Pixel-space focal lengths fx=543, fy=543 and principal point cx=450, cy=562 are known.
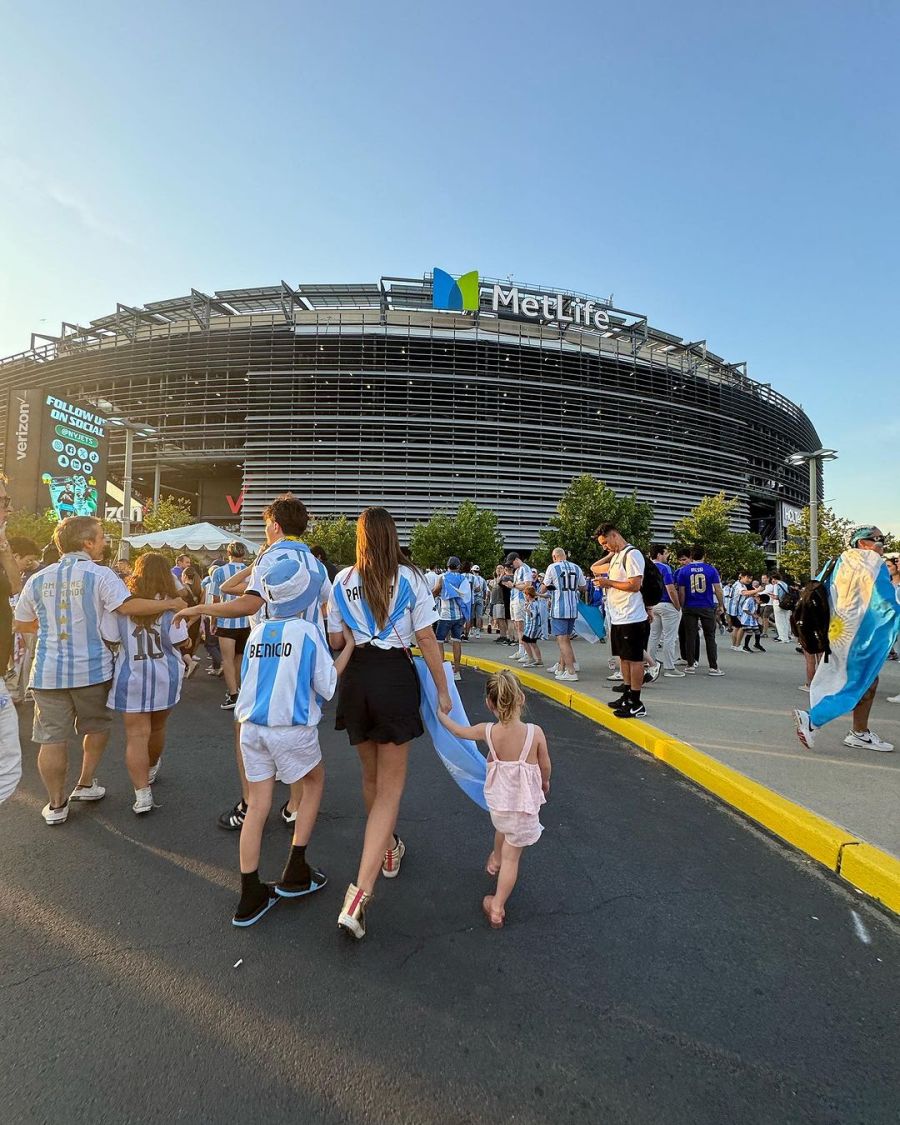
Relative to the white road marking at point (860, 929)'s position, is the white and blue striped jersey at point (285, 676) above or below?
above

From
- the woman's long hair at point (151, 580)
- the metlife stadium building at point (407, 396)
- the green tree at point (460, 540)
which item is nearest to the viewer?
the woman's long hair at point (151, 580)

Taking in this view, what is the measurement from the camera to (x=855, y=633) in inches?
189

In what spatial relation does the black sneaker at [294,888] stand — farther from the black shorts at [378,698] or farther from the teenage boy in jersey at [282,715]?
the black shorts at [378,698]

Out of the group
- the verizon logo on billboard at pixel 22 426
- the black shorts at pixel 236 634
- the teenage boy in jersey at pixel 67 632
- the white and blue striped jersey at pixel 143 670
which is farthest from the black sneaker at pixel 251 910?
the verizon logo on billboard at pixel 22 426

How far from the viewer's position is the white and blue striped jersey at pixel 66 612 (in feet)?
11.8

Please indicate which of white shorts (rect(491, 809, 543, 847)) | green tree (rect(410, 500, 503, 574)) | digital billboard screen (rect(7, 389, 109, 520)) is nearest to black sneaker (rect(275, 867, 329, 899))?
white shorts (rect(491, 809, 543, 847))

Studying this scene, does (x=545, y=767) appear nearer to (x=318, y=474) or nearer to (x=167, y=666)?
(x=167, y=666)

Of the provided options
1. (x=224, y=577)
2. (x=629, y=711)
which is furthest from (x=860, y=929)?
(x=224, y=577)

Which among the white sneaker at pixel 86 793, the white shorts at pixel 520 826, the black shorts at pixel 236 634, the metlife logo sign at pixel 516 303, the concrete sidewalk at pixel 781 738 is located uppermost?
the metlife logo sign at pixel 516 303

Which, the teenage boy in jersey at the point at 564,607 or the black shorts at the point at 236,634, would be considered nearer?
the black shorts at the point at 236,634

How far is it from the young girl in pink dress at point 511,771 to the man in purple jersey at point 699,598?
22.5ft

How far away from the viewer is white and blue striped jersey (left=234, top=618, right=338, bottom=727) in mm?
2559

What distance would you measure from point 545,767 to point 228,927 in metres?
1.63

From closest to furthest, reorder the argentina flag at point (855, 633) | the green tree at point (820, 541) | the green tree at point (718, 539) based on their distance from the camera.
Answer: the argentina flag at point (855, 633) < the green tree at point (820, 541) < the green tree at point (718, 539)
